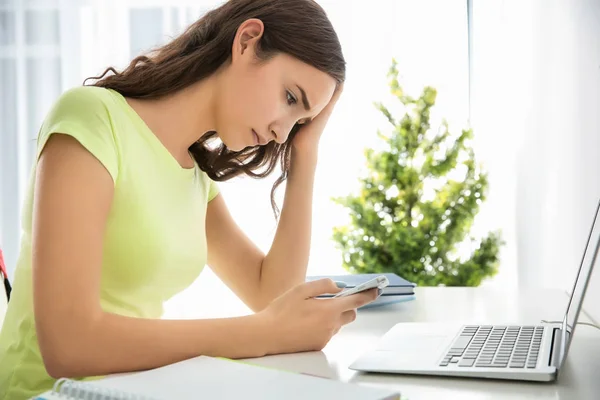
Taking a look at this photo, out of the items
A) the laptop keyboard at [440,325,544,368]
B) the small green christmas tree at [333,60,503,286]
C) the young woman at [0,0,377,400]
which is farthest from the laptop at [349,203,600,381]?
the small green christmas tree at [333,60,503,286]

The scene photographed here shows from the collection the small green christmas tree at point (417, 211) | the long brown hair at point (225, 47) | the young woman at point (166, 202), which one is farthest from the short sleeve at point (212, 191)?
the small green christmas tree at point (417, 211)

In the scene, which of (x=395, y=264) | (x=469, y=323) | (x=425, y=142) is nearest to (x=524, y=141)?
(x=425, y=142)

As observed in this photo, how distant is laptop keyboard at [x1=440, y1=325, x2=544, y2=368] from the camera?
0.92 m

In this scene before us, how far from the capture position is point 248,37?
125cm

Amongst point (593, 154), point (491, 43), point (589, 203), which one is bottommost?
point (589, 203)

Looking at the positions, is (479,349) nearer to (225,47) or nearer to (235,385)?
(235,385)

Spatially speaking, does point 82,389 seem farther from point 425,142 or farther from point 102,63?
point 102,63

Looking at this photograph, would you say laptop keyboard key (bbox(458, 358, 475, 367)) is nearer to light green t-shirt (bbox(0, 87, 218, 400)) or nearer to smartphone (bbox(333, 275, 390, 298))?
smartphone (bbox(333, 275, 390, 298))

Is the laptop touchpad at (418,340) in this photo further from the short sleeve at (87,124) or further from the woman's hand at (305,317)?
the short sleeve at (87,124)

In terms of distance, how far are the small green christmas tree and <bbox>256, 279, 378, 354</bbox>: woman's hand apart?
6.16ft

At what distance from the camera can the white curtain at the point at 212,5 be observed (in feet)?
11.6

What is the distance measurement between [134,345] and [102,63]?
9.76ft

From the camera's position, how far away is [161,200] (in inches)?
48.4

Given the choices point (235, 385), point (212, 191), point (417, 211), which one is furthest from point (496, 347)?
point (417, 211)
